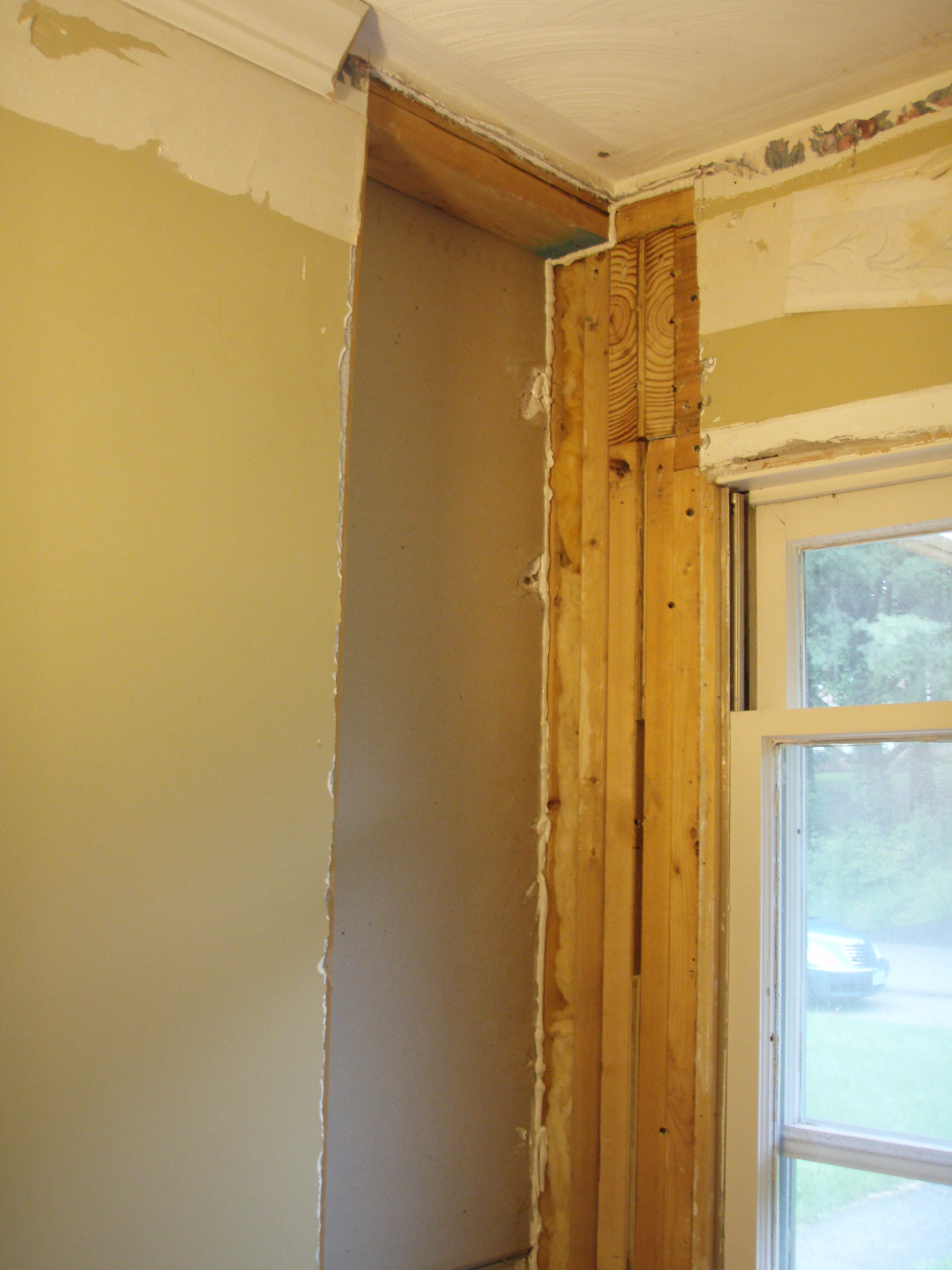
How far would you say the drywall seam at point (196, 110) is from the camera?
4.30 ft

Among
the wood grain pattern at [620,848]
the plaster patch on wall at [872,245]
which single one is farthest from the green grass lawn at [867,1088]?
the plaster patch on wall at [872,245]

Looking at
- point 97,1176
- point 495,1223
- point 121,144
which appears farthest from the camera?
point 495,1223

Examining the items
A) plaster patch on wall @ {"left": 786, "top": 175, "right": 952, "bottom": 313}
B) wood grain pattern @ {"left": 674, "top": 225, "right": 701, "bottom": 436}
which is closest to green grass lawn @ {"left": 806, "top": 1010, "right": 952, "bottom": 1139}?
wood grain pattern @ {"left": 674, "top": 225, "right": 701, "bottom": 436}

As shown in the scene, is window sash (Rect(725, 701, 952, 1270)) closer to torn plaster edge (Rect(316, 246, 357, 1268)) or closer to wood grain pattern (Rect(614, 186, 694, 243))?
torn plaster edge (Rect(316, 246, 357, 1268))

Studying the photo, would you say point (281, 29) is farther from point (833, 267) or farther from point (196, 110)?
point (833, 267)

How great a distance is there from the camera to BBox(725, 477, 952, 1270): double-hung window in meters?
1.65

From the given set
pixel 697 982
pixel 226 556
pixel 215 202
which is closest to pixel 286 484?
pixel 226 556

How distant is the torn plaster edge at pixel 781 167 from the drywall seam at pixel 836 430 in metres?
0.43

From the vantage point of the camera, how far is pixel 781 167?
6.19ft

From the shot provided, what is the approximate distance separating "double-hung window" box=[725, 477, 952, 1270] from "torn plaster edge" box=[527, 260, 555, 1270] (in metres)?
0.36

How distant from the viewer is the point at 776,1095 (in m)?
1.76

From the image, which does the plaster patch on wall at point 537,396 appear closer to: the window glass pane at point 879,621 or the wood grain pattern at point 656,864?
the wood grain pattern at point 656,864

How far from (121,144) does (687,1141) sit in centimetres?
180

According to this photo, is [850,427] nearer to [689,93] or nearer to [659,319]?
[659,319]
